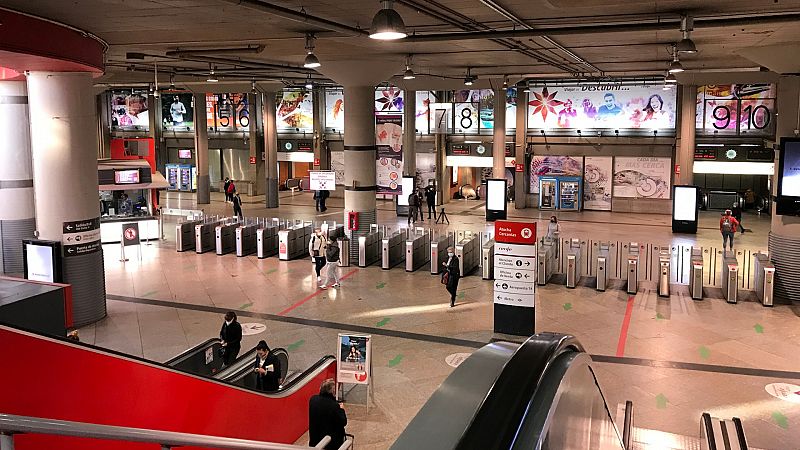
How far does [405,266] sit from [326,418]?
37.6ft

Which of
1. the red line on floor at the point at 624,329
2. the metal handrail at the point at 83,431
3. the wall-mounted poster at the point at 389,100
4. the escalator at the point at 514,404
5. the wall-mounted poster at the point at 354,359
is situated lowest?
the red line on floor at the point at 624,329

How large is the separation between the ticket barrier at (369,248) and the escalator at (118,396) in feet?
33.1

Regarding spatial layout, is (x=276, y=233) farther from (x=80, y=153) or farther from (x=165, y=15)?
(x=165, y=15)

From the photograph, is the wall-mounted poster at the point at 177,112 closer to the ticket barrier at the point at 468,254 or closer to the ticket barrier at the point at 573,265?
the ticket barrier at the point at 468,254

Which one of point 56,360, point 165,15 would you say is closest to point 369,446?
point 56,360

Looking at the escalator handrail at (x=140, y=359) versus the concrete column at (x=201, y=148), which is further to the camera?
the concrete column at (x=201, y=148)

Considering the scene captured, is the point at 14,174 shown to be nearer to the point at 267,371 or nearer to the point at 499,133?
the point at 267,371

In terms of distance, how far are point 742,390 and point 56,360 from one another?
8.75m

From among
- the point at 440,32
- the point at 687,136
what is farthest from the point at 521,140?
the point at 440,32

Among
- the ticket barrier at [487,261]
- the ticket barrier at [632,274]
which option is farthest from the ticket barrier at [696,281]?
the ticket barrier at [487,261]

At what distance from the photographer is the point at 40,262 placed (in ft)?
39.8

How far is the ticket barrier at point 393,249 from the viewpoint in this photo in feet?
58.0

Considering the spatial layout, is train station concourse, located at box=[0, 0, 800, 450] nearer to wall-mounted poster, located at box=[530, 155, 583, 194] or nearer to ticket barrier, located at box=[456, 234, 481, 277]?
ticket barrier, located at box=[456, 234, 481, 277]

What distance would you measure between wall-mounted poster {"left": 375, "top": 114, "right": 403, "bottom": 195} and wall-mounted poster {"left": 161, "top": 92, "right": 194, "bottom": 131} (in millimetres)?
14107
